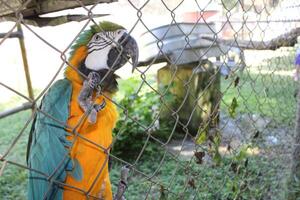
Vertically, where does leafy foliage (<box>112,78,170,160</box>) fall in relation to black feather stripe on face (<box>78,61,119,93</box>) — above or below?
above

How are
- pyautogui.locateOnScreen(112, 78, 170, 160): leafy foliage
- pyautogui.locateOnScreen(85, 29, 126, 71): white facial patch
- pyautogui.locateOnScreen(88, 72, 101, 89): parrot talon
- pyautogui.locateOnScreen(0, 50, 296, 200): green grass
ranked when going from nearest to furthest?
pyautogui.locateOnScreen(88, 72, 101, 89): parrot talon
pyautogui.locateOnScreen(85, 29, 126, 71): white facial patch
pyautogui.locateOnScreen(0, 50, 296, 200): green grass
pyautogui.locateOnScreen(112, 78, 170, 160): leafy foliage

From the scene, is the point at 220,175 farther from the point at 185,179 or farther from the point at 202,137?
the point at 202,137

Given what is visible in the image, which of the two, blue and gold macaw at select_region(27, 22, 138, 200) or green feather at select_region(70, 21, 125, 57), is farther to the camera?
green feather at select_region(70, 21, 125, 57)

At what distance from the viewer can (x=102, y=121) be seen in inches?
55.0

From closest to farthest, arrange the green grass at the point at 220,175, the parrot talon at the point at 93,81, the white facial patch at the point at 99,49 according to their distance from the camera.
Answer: the parrot talon at the point at 93,81 < the white facial patch at the point at 99,49 < the green grass at the point at 220,175

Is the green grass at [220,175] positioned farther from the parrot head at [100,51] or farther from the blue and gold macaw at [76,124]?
the parrot head at [100,51]

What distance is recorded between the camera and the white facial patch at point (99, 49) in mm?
1358

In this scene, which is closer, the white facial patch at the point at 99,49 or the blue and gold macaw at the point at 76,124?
the blue and gold macaw at the point at 76,124

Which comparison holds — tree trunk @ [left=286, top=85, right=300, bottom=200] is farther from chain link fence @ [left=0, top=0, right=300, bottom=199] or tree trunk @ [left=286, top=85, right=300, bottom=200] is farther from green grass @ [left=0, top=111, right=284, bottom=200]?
green grass @ [left=0, top=111, right=284, bottom=200]

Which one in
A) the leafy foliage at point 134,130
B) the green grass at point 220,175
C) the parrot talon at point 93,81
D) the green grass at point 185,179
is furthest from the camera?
the leafy foliage at point 134,130

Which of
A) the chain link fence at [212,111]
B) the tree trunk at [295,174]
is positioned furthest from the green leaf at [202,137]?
the tree trunk at [295,174]

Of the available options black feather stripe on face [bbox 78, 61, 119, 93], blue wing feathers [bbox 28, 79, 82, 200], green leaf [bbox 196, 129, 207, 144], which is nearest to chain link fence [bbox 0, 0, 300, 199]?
green leaf [bbox 196, 129, 207, 144]

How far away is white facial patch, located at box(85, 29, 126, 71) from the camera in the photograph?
1358mm

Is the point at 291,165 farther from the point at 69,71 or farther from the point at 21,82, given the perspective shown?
the point at 21,82
